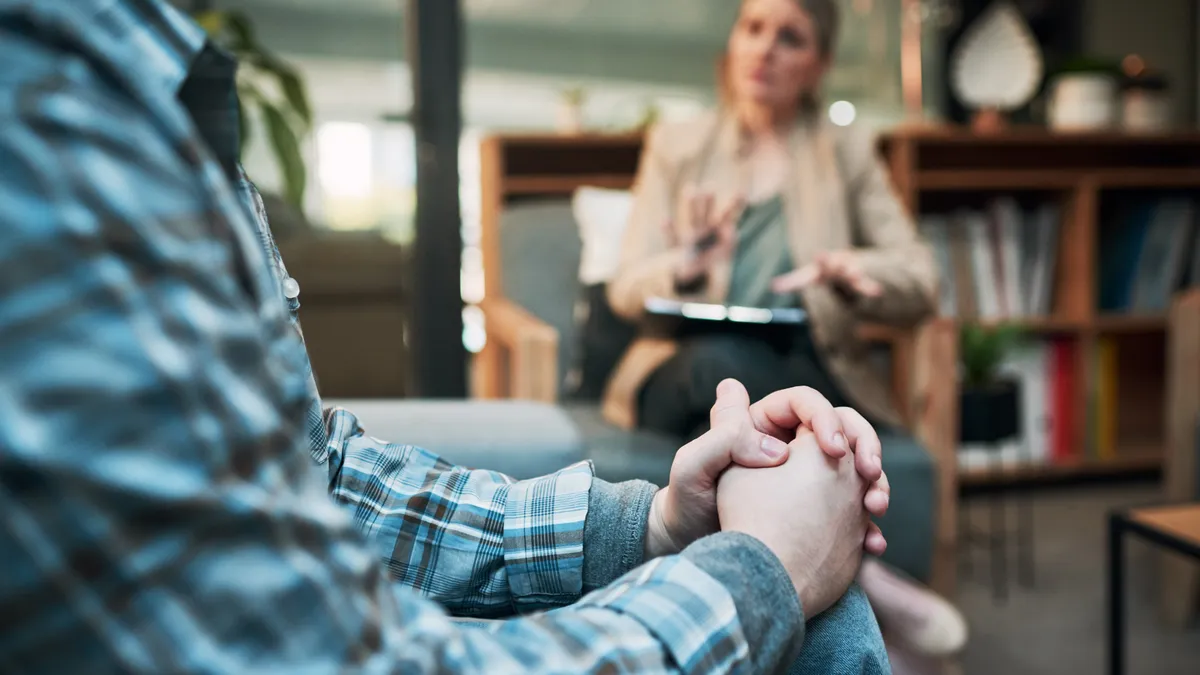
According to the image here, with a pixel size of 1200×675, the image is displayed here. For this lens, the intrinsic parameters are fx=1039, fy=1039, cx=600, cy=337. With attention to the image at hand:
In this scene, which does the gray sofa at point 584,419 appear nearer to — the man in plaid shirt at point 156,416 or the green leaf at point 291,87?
the man in plaid shirt at point 156,416

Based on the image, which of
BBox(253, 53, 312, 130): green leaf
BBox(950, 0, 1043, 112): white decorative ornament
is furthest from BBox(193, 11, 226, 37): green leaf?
BBox(950, 0, 1043, 112): white decorative ornament

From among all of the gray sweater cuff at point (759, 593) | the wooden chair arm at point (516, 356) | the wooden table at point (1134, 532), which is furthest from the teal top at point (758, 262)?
the gray sweater cuff at point (759, 593)

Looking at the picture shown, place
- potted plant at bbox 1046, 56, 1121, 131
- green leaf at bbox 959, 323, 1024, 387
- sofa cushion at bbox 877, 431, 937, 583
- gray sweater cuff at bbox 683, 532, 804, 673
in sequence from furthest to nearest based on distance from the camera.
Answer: potted plant at bbox 1046, 56, 1121, 131 → green leaf at bbox 959, 323, 1024, 387 → sofa cushion at bbox 877, 431, 937, 583 → gray sweater cuff at bbox 683, 532, 804, 673

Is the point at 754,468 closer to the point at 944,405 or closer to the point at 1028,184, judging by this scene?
the point at 944,405

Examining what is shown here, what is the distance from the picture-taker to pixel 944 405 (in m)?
1.70

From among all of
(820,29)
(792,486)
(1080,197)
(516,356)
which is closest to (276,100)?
(516,356)

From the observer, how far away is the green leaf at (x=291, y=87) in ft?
6.77

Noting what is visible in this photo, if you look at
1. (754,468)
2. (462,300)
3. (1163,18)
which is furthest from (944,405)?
(1163,18)

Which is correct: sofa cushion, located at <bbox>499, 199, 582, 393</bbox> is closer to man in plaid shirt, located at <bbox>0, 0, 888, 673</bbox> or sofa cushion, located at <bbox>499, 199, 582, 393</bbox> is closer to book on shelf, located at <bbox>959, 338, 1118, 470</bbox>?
book on shelf, located at <bbox>959, 338, 1118, 470</bbox>

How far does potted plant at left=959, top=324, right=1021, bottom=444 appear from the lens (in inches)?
81.1

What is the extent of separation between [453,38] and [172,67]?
81.2 inches

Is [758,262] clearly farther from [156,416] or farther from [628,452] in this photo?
[156,416]

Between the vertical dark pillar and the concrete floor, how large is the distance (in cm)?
119

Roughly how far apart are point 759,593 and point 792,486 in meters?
0.07
